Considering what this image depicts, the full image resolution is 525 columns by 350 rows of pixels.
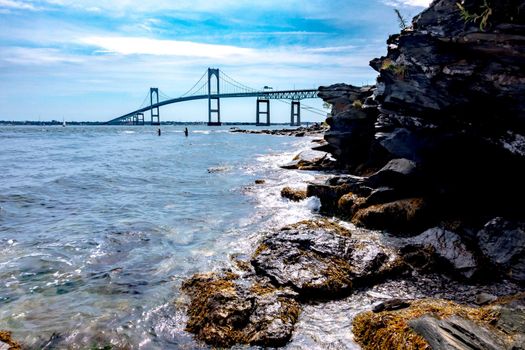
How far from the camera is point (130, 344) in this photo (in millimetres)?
5789

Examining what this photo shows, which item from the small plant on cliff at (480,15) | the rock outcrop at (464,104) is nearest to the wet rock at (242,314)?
the rock outcrop at (464,104)

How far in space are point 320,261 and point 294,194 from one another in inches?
302

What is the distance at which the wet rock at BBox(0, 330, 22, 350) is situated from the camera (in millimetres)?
5566

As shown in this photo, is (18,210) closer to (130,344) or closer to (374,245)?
(130,344)

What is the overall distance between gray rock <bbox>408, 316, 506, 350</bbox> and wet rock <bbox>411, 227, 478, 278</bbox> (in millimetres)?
2719

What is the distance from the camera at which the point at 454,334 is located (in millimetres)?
4844

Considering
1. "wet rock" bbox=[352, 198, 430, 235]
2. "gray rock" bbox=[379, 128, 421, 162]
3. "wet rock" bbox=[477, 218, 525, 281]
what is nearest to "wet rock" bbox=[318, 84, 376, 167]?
"gray rock" bbox=[379, 128, 421, 162]

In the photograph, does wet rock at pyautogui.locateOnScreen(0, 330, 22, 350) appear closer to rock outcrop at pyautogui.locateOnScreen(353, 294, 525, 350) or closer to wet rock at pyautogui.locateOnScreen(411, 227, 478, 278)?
rock outcrop at pyautogui.locateOnScreen(353, 294, 525, 350)

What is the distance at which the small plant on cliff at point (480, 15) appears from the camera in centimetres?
798

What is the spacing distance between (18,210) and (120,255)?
297 inches

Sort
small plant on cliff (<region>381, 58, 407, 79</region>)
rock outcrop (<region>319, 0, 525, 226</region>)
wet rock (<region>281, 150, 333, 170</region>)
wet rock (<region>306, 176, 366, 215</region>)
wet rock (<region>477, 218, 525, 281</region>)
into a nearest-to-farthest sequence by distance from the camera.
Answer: wet rock (<region>477, 218, 525, 281</region>), rock outcrop (<region>319, 0, 525, 226</region>), small plant on cliff (<region>381, 58, 407, 79</region>), wet rock (<region>306, 176, 366, 215</region>), wet rock (<region>281, 150, 333, 170</region>)

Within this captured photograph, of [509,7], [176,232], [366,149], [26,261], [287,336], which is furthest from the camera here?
[366,149]

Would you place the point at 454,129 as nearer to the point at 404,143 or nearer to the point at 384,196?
the point at 404,143

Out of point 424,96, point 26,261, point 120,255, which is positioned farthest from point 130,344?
point 424,96
